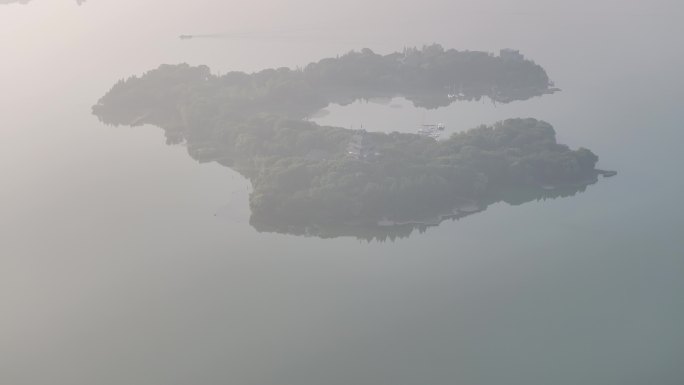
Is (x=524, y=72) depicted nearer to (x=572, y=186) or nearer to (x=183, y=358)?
(x=572, y=186)

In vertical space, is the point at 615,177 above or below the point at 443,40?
below

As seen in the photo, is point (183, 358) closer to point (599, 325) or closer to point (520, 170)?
point (599, 325)

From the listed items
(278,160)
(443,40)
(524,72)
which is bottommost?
(278,160)

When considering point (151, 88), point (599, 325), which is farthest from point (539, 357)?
point (151, 88)

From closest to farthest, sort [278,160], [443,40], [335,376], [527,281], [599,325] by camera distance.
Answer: [335,376]
[599,325]
[527,281]
[278,160]
[443,40]

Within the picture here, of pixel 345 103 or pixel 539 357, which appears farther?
pixel 345 103

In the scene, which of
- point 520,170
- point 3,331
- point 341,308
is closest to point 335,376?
point 341,308

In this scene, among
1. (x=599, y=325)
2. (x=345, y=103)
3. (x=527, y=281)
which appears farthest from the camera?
(x=345, y=103)
